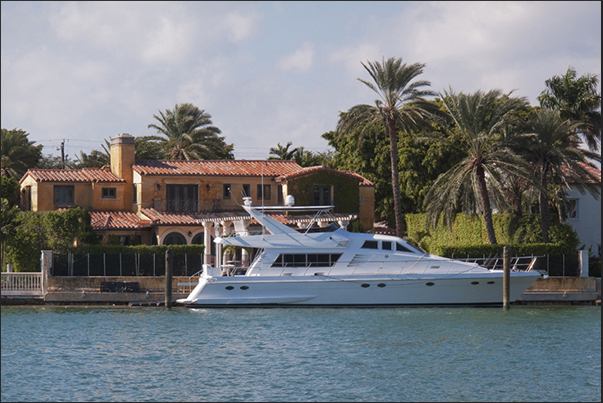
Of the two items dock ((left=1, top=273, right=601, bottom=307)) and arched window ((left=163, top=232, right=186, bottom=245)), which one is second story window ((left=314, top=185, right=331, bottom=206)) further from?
dock ((left=1, top=273, right=601, bottom=307))

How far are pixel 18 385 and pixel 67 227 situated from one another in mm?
20888

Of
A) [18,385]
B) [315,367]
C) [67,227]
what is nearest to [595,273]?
[315,367]

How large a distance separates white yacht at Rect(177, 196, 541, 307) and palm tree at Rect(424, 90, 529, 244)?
675 centimetres

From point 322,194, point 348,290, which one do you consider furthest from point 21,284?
point 322,194

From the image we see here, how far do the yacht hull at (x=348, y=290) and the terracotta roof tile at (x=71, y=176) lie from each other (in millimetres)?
15780

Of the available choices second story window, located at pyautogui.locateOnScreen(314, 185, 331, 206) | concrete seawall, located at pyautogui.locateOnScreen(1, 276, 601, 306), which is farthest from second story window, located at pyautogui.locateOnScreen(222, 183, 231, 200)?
concrete seawall, located at pyautogui.locateOnScreen(1, 276, 601, 306)

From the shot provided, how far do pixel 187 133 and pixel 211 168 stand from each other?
30.5ft

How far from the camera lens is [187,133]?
58406 mm

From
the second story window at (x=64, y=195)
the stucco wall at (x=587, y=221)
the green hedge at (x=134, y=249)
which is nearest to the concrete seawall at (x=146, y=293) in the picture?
the green hedge at (x=134, y=249)

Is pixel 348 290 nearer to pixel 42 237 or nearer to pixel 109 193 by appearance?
pixel 42 237

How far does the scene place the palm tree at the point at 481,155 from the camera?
40.6 metres

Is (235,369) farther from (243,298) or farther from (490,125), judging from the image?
(490,125)

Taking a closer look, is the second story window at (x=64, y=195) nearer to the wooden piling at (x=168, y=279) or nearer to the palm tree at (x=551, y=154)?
the wooden piling at (x=168, y=279)

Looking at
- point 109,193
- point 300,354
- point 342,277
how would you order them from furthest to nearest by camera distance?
point 109,193 → point 342,277 → point 300,354
